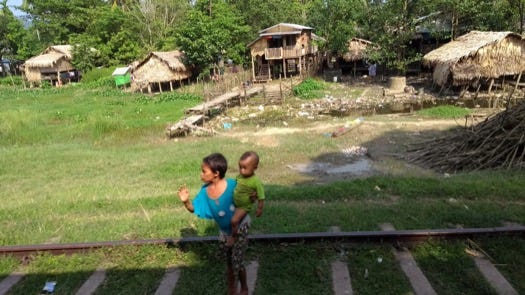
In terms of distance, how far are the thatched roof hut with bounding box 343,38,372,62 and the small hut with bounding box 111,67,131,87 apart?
657 inches

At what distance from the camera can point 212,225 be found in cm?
580

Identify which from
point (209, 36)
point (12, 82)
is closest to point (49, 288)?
point (209, 36)

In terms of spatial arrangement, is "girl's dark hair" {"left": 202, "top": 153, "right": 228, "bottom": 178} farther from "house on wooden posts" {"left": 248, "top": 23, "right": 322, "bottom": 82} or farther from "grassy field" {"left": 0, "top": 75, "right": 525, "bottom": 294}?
"house on wooden posts" {"left": 248, "top": 23, "right": 322, "bottom": 82}

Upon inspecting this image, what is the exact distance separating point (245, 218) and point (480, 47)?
72.8ft

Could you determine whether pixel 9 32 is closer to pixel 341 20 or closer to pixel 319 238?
pixel 341 20

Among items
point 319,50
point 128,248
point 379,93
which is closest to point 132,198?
point 128,248

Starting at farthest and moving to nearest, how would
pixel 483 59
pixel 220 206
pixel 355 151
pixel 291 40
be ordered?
pixel 291 40
pixel 483 59
pixel 355 151
pixel 220 206

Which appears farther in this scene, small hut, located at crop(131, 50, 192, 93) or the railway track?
small hut, located at crop(131, 50, 192, 93)

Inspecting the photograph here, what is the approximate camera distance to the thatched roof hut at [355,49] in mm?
31462

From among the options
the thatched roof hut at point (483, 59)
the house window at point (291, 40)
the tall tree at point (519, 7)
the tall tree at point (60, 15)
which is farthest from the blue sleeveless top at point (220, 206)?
the tall tree at point (60, 15)

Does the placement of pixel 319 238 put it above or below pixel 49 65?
below

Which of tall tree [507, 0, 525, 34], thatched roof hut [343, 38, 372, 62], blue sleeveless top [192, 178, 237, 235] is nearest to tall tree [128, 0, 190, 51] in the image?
thatched roof hut [343, 38, 372, 62]

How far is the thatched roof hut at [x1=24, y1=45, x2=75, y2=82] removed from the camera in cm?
3553

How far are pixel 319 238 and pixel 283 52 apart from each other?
92.0ft
